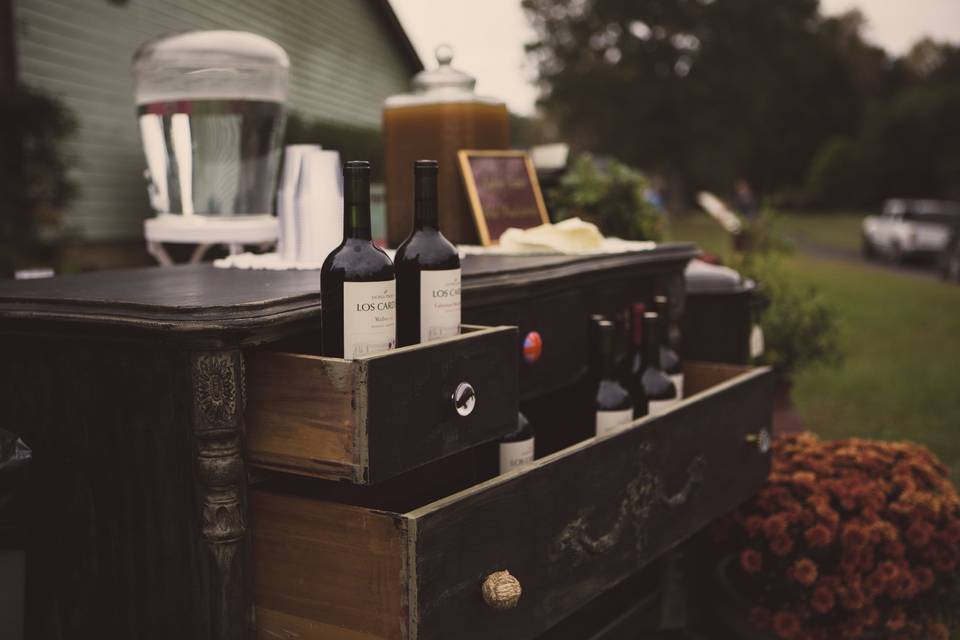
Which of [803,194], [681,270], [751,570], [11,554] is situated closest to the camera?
[11,554]

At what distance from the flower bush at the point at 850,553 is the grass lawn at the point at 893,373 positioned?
255 cm

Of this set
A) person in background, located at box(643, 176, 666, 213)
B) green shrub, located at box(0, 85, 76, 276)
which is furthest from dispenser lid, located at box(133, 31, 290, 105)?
green shrub, located at box(0, 85, 76, 276)

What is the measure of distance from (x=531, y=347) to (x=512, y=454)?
0.84 ft

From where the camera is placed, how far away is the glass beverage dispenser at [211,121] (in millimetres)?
3096

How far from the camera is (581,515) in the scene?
1876 millimetres

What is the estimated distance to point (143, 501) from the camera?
1.52 m

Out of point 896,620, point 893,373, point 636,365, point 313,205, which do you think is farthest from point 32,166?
point 893,373

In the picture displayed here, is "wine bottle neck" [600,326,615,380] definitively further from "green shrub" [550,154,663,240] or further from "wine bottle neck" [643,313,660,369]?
"green shrub" [550,154,663,240]

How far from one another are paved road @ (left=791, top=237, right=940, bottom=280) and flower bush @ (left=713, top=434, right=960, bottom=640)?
1289cm

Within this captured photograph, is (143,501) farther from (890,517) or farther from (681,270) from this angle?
(890,517)

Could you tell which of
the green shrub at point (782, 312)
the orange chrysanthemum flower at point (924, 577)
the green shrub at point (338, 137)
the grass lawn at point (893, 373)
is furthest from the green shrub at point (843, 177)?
the orange chrysanthemum flower at point (924, 577)

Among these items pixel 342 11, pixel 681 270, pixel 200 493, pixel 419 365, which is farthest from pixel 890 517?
pixel 342 11

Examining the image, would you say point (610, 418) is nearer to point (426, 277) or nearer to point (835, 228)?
point (426, 277)

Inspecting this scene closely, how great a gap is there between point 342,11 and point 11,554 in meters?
12.3
